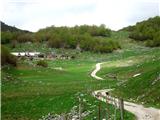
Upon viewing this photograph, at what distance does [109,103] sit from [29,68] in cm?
6654

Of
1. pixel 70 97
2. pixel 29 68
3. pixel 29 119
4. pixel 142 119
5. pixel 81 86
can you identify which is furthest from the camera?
pixel 29 68

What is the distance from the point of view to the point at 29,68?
123 m

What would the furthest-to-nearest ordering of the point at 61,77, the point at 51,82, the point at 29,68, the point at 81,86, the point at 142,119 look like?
the point at 29,68 < the point at 61,77 < the point at 51,82 < the point at 81,86 < the point at 142,119

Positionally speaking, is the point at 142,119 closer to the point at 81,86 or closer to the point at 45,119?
the point at 45,119

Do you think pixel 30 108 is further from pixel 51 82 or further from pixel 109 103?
pixel 51 82

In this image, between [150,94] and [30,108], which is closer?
[150,94]

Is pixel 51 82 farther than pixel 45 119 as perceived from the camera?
Yes

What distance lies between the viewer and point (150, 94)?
2438 inches

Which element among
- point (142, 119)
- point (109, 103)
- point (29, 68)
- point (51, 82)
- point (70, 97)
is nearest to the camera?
point (142, 119)

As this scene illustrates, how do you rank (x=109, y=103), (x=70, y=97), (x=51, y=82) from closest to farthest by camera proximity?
(x=109, y=103) → (x=70, y=97) → (x=51, y=82)

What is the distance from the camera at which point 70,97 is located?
6969 centimetres

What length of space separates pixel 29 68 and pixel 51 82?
23460 millimetres

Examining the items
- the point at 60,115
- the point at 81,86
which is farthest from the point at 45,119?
the point at 81,86

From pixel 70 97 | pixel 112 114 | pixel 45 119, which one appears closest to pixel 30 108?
pixel 70 97
